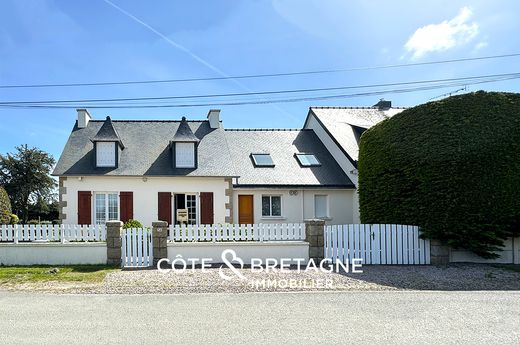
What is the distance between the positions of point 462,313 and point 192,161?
42.9 ft

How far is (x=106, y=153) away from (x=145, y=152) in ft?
5.77

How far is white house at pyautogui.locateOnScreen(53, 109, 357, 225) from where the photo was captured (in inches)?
623

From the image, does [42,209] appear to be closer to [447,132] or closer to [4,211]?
[4,211]

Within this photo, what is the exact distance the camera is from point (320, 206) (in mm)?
17891

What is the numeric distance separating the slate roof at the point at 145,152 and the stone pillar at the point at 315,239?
262 inches

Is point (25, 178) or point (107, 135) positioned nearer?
point (107, 135)

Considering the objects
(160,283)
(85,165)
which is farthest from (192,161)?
(160,283)

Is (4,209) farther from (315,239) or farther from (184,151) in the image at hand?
(315,239)

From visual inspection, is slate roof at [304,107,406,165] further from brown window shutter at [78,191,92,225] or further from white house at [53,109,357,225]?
brown window shutter at [78,191,92,225]

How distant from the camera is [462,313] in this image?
574 centimetres

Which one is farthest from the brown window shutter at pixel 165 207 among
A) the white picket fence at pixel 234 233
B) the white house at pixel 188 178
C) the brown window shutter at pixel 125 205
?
the white picket fence at pixel 234 233

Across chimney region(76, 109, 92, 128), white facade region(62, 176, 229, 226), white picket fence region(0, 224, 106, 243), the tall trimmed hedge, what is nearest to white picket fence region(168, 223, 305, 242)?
white picket fence region(0, 224, 106, 243)

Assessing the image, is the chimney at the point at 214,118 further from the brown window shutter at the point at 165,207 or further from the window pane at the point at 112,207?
the window pane at the point at 112,207

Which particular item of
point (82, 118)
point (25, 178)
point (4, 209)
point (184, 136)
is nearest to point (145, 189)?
point (184, 136)
